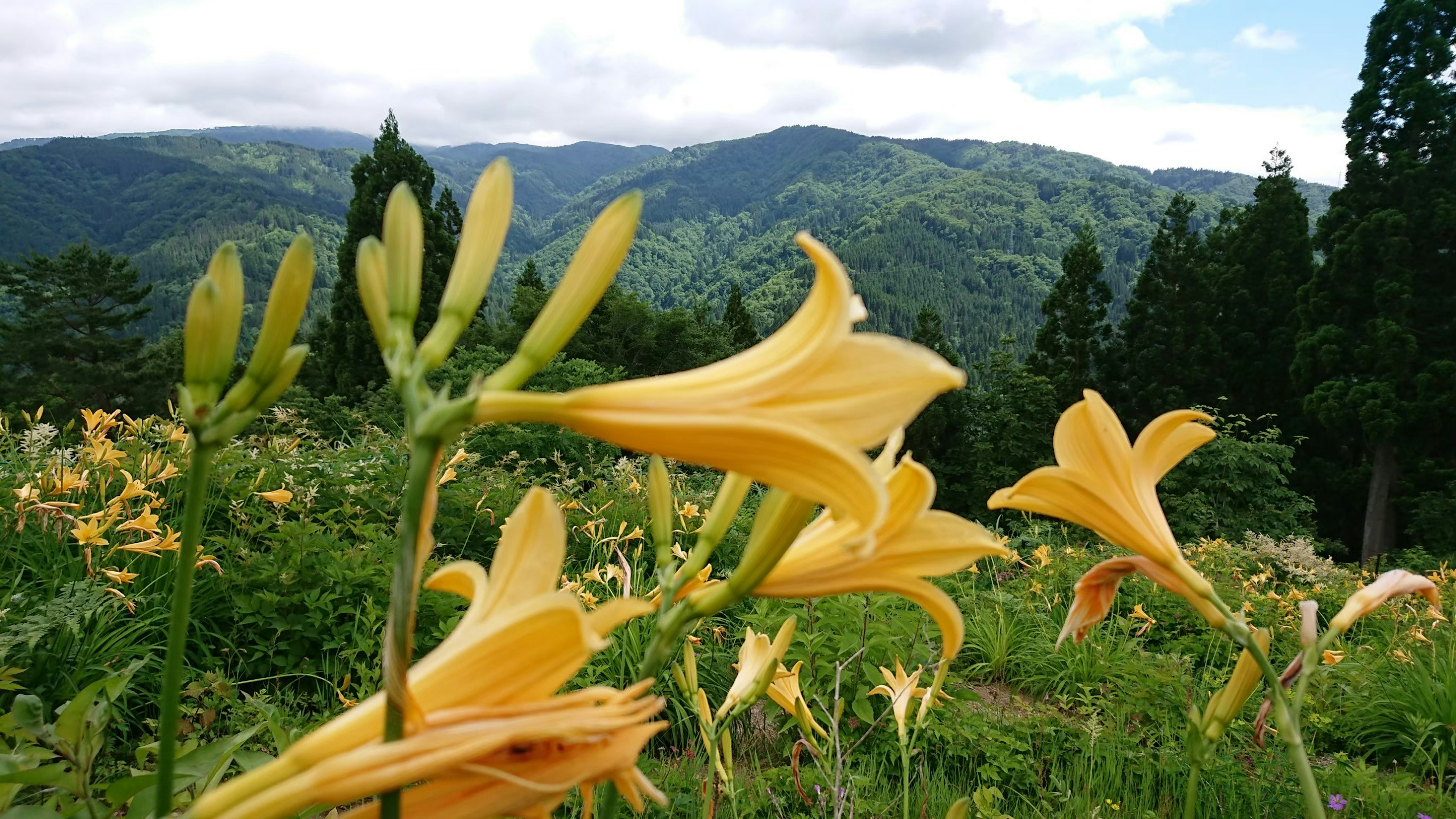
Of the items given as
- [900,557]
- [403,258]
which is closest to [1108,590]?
[900,557]

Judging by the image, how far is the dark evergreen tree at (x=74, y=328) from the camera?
27.2 m

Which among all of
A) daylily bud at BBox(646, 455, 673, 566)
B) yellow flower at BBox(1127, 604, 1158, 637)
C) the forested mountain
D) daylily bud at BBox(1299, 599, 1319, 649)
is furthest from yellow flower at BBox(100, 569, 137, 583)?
the forested mountain

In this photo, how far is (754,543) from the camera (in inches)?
23.2

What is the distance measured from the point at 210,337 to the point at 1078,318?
26891mm

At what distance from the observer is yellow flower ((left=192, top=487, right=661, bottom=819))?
40cm

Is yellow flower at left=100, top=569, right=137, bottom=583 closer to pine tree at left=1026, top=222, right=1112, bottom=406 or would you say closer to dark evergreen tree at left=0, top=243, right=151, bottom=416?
pine tree at left=1026, top=222, right=1112, bottom=406

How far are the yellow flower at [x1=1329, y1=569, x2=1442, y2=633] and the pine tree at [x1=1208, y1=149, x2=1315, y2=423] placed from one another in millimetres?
23144

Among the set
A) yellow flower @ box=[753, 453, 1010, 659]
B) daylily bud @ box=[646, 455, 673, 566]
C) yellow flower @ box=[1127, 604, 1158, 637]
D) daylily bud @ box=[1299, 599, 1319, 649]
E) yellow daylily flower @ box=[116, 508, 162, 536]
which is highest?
yellow flower @ box=[753, 453, 1010, 659]

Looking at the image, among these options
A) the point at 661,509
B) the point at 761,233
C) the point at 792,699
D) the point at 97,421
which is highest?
the point at 761,233

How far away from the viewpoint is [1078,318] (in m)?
24.5

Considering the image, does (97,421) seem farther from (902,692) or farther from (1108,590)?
(1108,590)

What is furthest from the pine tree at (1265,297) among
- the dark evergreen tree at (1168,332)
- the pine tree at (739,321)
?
the pine tree at (739,321)

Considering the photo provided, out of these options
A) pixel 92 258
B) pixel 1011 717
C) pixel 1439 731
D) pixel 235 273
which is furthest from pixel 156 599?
pixel 92 258

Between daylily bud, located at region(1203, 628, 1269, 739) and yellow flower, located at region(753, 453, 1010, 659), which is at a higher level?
yellow flower, located at region(753, 453, 1010, 659)
